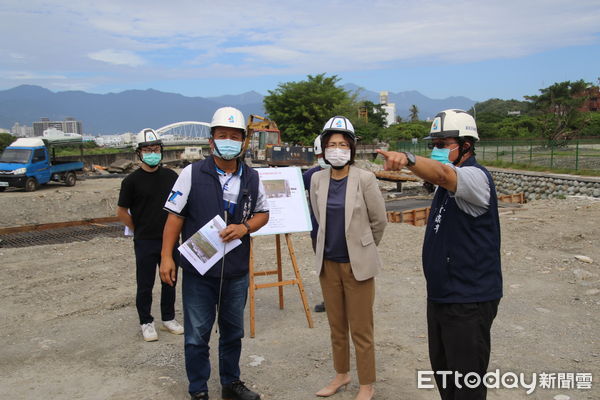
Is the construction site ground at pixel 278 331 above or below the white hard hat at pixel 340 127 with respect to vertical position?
below

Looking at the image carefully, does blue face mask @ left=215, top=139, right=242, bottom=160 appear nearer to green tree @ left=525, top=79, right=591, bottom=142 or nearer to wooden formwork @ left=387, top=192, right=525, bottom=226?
wooden formwork @ left=387, top=192, right=525, bottom=226

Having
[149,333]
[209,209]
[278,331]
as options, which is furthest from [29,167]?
[209,209]

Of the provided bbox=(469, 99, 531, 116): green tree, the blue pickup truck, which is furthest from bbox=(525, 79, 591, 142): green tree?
bbox=(469, 99, 531, 116): green tree

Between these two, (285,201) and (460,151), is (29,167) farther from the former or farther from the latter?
(460,151)

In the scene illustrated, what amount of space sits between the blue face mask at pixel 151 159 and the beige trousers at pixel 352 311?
2304 millimetres

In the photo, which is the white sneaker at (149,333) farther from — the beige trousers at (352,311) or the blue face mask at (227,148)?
the blue face mask at (227,148)

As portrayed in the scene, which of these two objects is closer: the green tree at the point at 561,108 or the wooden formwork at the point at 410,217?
the wooden formwork at the point at 410,217

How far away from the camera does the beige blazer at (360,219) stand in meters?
3.87

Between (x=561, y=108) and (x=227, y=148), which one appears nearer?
(x=227, y=148)

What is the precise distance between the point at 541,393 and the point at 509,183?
25.2 m

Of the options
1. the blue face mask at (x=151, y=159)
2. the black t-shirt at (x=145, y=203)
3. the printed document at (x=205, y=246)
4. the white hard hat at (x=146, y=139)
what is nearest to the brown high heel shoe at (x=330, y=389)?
the printed document at (x=205, y=246)

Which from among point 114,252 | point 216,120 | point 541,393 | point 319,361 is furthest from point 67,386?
point 114,252

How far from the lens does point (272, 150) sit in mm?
34250

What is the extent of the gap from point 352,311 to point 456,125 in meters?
1.73
